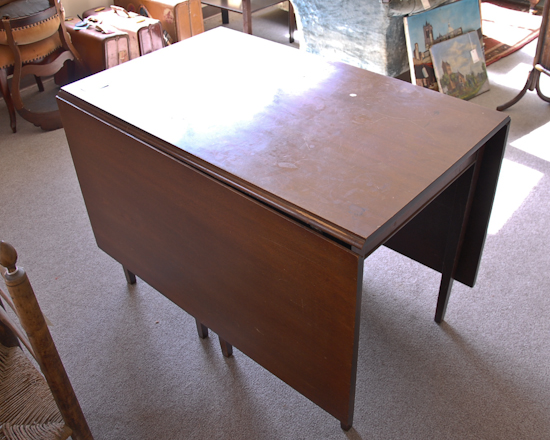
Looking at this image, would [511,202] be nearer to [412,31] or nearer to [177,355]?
[412,31]

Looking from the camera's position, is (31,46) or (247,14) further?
(247,14)

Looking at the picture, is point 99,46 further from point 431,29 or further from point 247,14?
point 431,29

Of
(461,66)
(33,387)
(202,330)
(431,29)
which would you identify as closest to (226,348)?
(202,330)

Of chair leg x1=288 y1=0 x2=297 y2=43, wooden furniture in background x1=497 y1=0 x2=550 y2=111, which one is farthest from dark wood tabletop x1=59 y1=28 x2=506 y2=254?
chair leg x1=288 y1=0 x2=297 y2=43

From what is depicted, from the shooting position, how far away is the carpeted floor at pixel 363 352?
4.87 ft

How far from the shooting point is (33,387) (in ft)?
3.72

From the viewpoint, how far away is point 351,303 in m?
1.08

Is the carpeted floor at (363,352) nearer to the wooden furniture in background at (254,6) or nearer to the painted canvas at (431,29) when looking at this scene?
the painted canvas at (431,29)

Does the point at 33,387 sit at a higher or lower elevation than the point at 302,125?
lower

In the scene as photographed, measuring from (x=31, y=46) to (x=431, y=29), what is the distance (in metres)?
2.03

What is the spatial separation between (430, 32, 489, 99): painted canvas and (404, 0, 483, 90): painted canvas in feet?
0.10

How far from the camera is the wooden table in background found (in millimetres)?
1121

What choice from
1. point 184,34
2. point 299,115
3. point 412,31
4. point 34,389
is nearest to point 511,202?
point 412,31

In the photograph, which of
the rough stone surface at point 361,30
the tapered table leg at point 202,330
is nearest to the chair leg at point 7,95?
the rough stone surface at point 361,30
